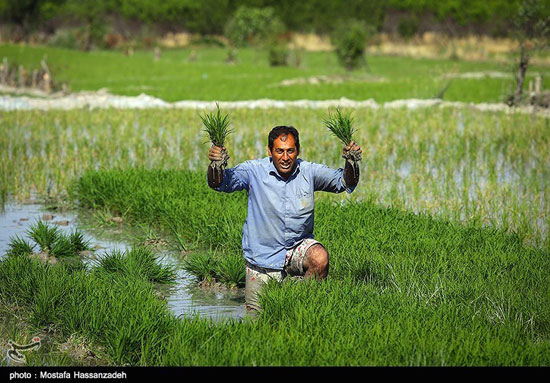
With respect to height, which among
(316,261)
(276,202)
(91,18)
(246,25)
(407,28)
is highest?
(407,28)

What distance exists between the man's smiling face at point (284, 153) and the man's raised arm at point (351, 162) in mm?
310

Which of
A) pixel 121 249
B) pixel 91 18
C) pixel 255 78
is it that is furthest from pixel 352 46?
pixel 121 249

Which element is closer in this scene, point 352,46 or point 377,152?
point 377,152

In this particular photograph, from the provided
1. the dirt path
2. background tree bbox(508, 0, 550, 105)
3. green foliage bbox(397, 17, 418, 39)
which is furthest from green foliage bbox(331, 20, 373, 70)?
green foliage bbox(397, 17, 418, 39)

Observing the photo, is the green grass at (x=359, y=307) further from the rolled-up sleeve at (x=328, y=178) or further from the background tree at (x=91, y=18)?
the background tree at (x=91, y=18)

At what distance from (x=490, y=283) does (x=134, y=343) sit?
2.31m

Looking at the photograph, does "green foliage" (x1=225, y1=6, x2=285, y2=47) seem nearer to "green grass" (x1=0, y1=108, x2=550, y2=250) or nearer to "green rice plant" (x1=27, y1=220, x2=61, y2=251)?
"green grass" (x1=0, y1=108, x2=550, y2=250)

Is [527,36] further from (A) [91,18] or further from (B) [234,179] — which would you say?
(A) [91,18]

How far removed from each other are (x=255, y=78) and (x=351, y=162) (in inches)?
799

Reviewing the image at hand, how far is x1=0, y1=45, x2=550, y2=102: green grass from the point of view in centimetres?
2053

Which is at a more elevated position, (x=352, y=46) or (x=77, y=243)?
(x=352, y=46)

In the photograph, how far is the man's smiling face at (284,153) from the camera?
4.93 metres

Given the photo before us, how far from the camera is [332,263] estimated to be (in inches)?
240
